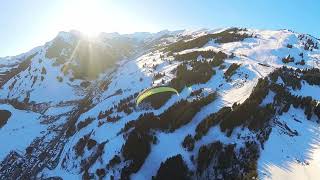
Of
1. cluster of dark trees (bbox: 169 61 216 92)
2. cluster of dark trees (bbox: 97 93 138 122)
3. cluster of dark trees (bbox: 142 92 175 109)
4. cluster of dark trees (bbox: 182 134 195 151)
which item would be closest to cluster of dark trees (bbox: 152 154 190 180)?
cluster of dark trees (bbox: 182 134 195 151)

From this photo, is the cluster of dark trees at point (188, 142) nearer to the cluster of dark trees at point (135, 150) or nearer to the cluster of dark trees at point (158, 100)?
the cluster of dark trees at point (135, 150)

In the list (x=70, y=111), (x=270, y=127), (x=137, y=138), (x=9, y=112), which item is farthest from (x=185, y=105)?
(x=9, y=112)

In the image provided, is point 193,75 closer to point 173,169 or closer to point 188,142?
point 188,142

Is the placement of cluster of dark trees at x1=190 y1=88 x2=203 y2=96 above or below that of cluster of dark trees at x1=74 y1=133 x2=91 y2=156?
above

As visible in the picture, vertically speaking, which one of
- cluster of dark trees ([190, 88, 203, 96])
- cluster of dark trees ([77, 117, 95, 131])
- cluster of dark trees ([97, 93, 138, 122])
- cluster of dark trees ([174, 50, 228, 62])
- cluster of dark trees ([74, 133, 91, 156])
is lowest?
cluster of dark trees ([77, 117, 95, 131])

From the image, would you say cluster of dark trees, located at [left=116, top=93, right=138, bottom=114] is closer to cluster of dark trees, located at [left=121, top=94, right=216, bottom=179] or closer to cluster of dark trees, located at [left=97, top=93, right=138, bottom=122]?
cluster of dark trees, located at [left=97, top=93, right=138, bottom=122]

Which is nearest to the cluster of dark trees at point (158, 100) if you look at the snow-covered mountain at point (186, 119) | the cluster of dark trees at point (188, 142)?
the snow-covered mountain at point (186, 119)

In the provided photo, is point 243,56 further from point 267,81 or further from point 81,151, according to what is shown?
point 81,151
